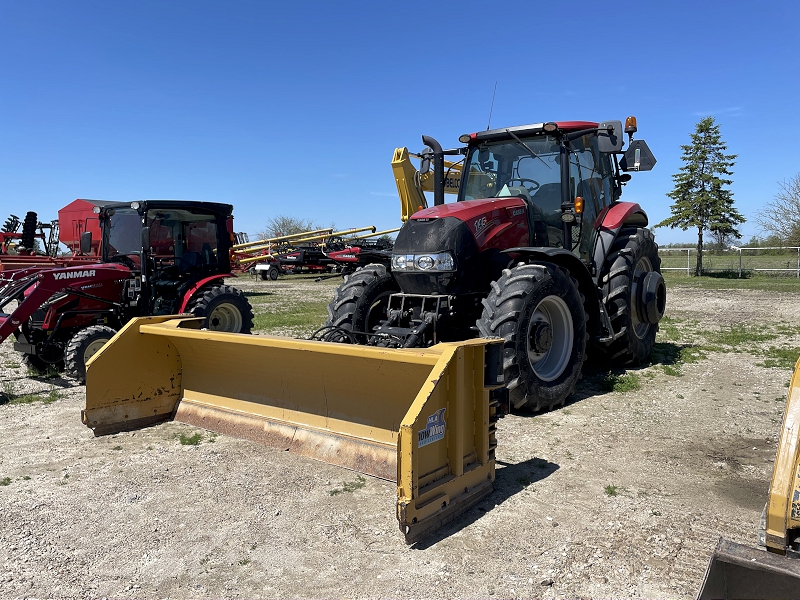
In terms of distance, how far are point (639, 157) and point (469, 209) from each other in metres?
2.17

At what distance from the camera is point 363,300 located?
617cm

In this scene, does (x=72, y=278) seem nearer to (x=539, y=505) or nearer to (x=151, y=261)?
(x=151, y=261)

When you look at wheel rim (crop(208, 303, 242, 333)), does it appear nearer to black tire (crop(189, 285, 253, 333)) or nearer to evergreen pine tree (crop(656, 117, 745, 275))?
black tire (crop(189, 285, 253, 333))

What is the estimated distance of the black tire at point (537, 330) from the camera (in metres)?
5.06

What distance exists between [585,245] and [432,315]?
8.08 feet

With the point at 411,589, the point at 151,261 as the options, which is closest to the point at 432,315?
the point at 411,589

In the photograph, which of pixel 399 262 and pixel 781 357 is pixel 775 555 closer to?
pixel 399 262

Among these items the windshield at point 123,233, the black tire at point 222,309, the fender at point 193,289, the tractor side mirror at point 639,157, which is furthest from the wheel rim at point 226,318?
the tractor side mirror at point 639,157

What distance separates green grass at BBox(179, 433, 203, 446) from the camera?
188 inches

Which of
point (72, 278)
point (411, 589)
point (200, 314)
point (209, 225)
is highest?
point (209, 225)

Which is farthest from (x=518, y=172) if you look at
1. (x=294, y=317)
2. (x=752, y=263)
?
(x=752, y=263)

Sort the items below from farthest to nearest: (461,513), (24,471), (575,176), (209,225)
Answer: (209,225) → (575,176) → (24,471) → (461,513)

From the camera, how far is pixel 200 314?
7957 millimetres

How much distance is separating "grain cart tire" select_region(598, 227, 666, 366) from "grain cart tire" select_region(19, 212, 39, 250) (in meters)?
16.7
